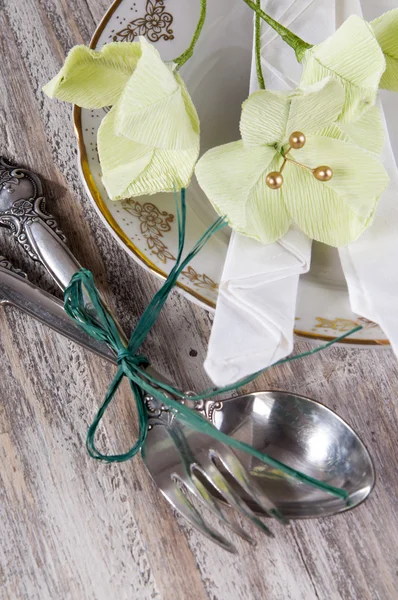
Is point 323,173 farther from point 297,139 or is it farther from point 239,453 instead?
point 239,453

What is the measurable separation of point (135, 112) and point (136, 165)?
1.8 inches

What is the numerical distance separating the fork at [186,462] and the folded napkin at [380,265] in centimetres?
13

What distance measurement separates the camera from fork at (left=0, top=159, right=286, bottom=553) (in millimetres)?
385

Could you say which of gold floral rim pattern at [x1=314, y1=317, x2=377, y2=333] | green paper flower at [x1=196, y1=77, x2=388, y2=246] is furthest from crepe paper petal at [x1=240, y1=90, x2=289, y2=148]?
gold floral rim pattern at [x1=314, y1=317, x2=377, y2=333]

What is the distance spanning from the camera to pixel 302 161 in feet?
1.02

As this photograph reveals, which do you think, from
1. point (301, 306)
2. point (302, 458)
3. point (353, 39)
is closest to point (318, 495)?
point (302, 458)

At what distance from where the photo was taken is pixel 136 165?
1.07 feet

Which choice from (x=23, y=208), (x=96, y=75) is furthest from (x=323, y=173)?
(x=23, y=208)

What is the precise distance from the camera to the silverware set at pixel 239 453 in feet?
1.26

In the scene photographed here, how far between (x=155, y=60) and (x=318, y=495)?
0.93 ft

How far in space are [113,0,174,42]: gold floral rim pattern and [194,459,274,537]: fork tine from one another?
280mm

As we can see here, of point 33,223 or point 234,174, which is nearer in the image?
point 234,174

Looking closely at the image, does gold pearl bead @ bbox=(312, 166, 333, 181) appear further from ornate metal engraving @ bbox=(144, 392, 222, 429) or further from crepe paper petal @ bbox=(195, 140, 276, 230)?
ornate metal engraving @ bbox=(144, 392, 222, 429)

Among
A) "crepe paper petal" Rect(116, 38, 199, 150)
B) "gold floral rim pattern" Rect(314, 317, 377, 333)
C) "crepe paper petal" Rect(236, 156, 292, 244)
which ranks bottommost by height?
"gold floral rim pattern" Rect(314, 317, 377, 333)
